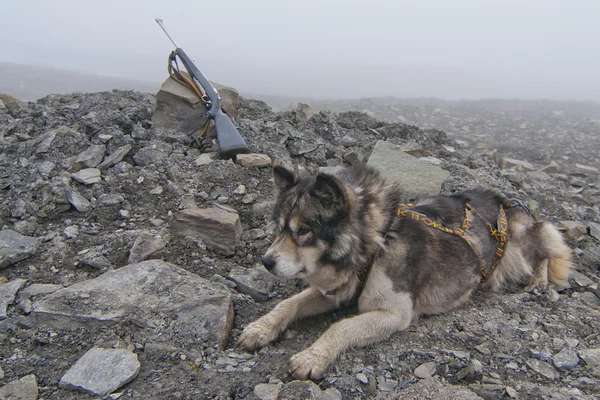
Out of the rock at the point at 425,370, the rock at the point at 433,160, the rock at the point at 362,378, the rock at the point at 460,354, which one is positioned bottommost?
the rock at the point at 362,378

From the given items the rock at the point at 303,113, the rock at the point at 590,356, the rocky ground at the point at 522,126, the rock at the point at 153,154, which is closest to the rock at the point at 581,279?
the rock at the point at 590,356

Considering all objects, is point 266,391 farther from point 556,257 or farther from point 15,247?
point 556,257

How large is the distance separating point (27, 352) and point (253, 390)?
1988 mm

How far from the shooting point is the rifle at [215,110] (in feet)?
23.9

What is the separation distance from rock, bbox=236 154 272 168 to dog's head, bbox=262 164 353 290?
3.15 metres

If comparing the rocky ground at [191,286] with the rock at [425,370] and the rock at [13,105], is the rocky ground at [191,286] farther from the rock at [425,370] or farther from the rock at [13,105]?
the rock at [13,105]

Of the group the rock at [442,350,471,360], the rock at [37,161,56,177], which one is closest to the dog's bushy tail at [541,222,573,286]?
the rock at [442,350,471,360]

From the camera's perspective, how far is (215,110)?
7668 millimetres

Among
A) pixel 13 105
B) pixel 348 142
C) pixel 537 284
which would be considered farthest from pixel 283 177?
pixel 13 105

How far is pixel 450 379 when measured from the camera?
3475 millimetres

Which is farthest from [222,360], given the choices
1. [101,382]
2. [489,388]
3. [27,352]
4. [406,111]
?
[406,111]

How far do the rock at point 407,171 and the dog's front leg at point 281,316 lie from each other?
2.92m

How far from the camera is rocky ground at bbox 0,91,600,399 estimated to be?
11.1ft

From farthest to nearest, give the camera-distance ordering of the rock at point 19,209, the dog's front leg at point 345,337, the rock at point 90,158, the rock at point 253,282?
the rock at point 90,158 → the rock at point 19,209 → the rock at point 253,282 → the dog's front leg at point 345,337
